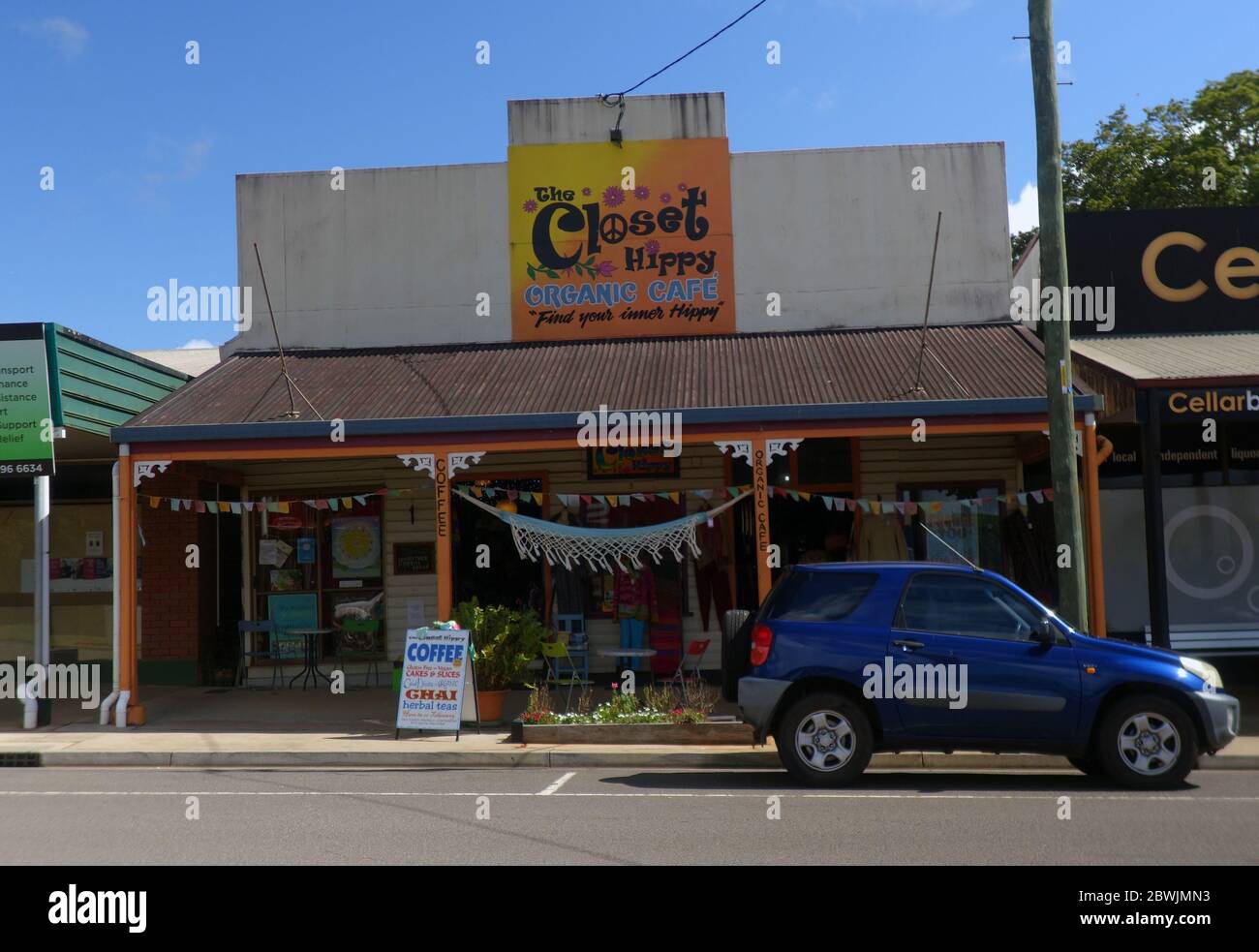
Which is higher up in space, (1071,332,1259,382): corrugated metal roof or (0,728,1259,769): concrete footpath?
(1071,332,1259,382): corrugated metal roof

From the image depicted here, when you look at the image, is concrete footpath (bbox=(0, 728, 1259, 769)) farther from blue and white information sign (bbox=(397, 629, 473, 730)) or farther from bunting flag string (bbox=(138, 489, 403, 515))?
bunting flag string (bbox=(138, 489, 403, 515))

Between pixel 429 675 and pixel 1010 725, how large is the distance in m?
6.09

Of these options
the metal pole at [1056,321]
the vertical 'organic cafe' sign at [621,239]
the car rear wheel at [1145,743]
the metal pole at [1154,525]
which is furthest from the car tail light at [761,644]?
the vertical 'organic cafe' sign at [621,239]

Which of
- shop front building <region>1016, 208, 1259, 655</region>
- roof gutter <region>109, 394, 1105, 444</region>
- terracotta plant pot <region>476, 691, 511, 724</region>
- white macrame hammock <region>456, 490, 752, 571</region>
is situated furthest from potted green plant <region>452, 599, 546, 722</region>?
shop front building <region>1016, 208, 1259, 655</region>

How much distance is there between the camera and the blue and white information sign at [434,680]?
12109 millimetres

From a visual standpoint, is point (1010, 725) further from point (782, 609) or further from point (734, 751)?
point (734, 751)

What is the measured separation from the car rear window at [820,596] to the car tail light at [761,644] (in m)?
0.12

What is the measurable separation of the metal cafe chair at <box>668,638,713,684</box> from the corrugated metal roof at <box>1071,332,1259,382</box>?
18.5 feet

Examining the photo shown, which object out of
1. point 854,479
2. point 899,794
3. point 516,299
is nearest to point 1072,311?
point 854,479

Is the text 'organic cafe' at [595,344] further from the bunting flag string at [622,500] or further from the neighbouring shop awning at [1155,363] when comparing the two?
the neighbouring shop awning at [1155,363]

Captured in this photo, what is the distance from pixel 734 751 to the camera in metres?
11.0

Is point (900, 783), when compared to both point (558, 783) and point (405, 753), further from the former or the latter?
point (405, 753)

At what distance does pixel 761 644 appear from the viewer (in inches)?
368

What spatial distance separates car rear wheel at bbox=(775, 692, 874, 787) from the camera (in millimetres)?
9156
